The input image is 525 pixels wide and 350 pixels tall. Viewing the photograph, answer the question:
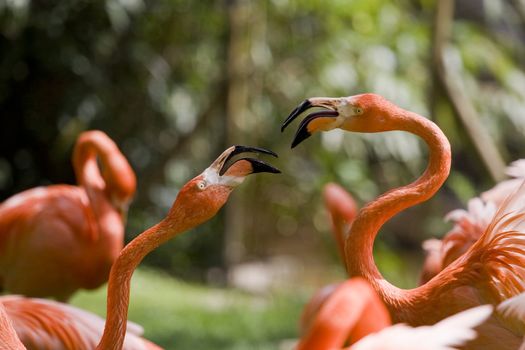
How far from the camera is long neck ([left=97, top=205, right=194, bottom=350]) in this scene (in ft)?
7.78

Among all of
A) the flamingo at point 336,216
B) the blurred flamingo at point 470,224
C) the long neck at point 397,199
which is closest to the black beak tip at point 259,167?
the long neck at point 397,199

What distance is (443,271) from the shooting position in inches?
99.9

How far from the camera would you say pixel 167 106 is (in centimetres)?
761

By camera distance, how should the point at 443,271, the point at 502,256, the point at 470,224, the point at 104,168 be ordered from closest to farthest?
the point at 502,256 → the point at 443,271 → the point at 470,224 → the point at 104,168

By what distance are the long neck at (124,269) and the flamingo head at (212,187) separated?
34 mm

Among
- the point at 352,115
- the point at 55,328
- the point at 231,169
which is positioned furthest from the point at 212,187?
the point at 55,328

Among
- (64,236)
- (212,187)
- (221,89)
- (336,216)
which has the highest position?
(212,187)

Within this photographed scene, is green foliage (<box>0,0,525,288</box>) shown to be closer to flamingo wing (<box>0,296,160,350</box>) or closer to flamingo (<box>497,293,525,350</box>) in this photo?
flamingo wing (<box>0,296,160,350</box>)

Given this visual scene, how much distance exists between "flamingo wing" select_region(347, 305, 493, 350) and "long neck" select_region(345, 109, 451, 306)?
732mm

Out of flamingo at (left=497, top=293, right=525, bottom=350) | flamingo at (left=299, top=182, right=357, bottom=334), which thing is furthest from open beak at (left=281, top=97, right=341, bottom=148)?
flamingo at (left=299, top=182, right=357, bottom=334)

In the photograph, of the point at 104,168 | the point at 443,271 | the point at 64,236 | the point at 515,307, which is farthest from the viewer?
the point at 104,168

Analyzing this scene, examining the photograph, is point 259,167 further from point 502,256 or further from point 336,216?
point 336,216

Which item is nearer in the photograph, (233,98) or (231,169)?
(231,169)

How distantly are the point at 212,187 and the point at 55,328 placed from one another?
693 millimetres
